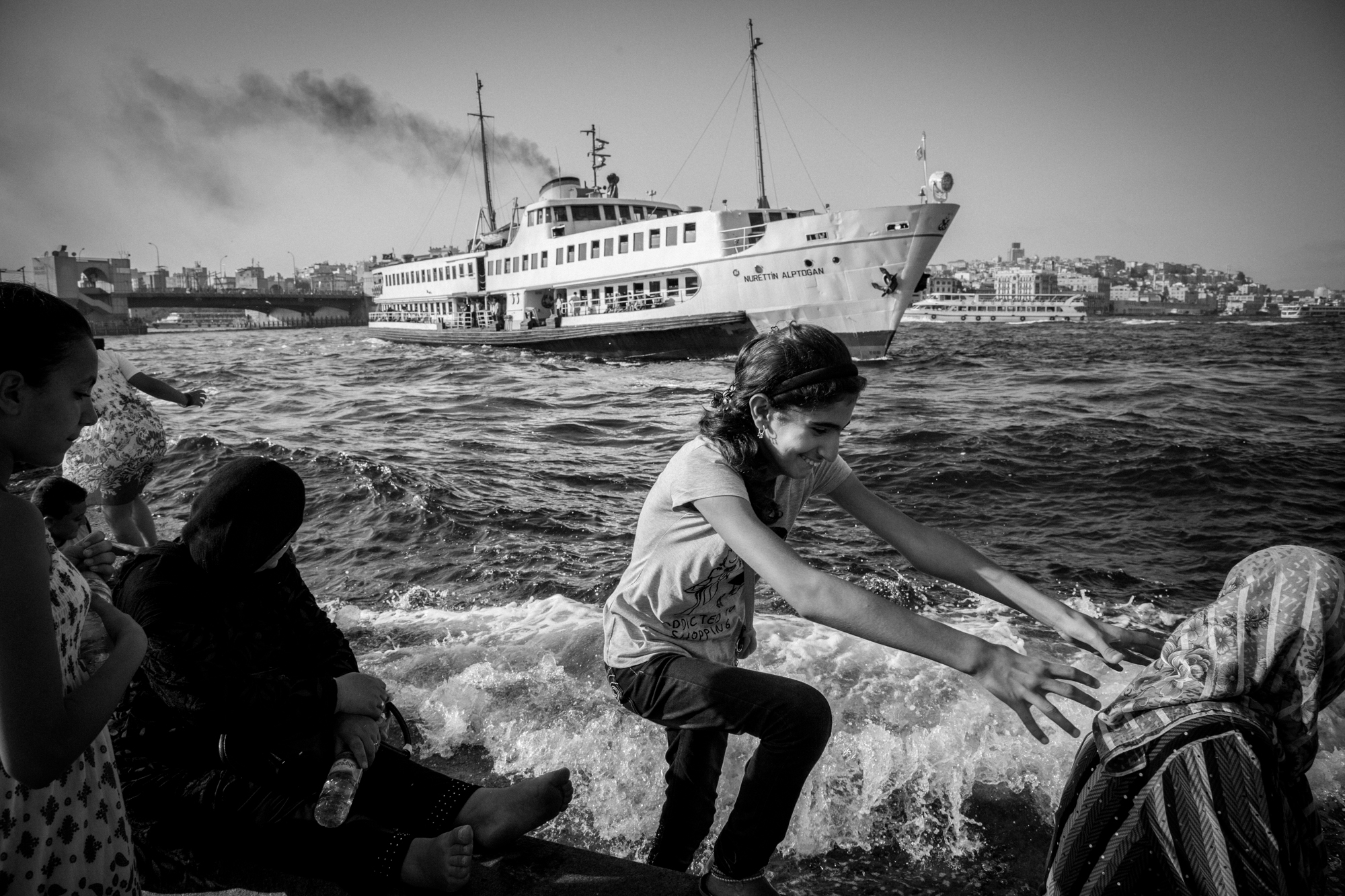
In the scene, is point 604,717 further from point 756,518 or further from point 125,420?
point 125,420

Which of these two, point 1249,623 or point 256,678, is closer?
point 1249,623

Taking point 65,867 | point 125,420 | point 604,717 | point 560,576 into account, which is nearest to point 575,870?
point 65,867

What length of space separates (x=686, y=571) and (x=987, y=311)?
93298 millimetres

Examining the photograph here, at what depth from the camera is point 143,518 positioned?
5000 millimetres

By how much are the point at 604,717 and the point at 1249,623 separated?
2560 mm

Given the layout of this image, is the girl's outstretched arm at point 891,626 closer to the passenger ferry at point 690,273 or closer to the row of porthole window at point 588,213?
the passenger ferry at point 690,273

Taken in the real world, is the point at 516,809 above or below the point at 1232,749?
below

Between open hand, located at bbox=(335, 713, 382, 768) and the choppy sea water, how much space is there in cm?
95

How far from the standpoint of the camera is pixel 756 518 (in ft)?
5.90

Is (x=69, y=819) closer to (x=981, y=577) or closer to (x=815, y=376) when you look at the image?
(x=815, y=376)

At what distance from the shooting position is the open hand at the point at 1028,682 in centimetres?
143

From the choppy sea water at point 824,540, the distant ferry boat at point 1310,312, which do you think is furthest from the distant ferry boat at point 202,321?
the distant ferry boat at point 1310,312

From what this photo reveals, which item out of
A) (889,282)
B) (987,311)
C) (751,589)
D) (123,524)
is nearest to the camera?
(751,589)

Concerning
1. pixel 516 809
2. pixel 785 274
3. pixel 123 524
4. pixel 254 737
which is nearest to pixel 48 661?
pixel 254 737
